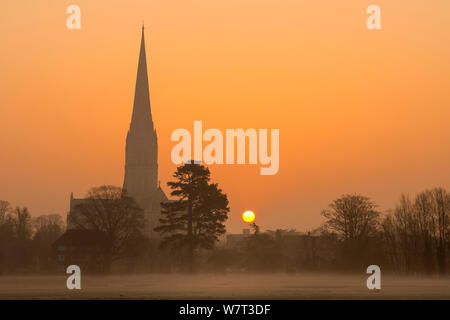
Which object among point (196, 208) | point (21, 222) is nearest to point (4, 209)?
point (21, 222)

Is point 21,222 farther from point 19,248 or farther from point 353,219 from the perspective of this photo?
point 353,219

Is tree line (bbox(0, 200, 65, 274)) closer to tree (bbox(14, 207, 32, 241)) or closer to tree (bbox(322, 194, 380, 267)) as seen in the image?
tree (bbox(14, 207, 32, 241))

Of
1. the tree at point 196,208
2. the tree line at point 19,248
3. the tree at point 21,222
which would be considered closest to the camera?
the tree at point 196,208

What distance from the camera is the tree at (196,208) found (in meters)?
66.0

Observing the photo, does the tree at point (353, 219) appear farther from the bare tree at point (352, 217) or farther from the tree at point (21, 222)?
the tree at point (21, 222)

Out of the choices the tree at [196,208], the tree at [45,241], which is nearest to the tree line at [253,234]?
the tree at [196,208]

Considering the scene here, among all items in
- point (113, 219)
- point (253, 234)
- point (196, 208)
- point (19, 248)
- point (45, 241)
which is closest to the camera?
point (196, 208)

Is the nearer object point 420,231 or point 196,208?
point 196,208

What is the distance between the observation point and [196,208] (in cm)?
6619
